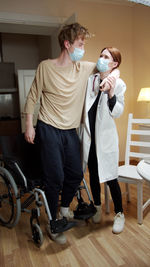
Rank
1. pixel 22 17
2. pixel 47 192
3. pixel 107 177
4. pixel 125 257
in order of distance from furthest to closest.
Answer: pixel 22 17
pixel 107 177
pixel 47 192
pixel 125 257

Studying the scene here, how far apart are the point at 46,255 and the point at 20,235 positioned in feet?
1.12

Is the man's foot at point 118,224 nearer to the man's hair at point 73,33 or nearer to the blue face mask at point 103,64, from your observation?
the blue face mask at point 103,64

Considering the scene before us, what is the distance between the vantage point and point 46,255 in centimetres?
155

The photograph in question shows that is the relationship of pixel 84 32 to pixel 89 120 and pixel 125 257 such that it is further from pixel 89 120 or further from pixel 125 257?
pixel 125 257

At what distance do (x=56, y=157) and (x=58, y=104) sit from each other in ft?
1.16

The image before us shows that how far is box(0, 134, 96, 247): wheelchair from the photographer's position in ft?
5.32

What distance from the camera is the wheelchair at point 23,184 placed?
162 centimetres

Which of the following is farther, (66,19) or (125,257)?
(66,19)

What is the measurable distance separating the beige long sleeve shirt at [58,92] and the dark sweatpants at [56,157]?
0.21 ft

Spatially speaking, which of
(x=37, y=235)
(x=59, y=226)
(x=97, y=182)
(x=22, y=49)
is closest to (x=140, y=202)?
(x=97, y=182)

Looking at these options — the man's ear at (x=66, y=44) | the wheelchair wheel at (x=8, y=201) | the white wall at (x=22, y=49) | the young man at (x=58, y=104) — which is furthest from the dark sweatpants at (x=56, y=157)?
the white wall at (x=22, y=49)

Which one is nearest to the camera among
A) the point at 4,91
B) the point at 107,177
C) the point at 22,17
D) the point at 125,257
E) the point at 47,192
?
the point at 125,257

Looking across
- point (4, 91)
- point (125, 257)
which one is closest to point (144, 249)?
point (125, 257)

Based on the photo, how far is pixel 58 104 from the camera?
1600 millimetres
